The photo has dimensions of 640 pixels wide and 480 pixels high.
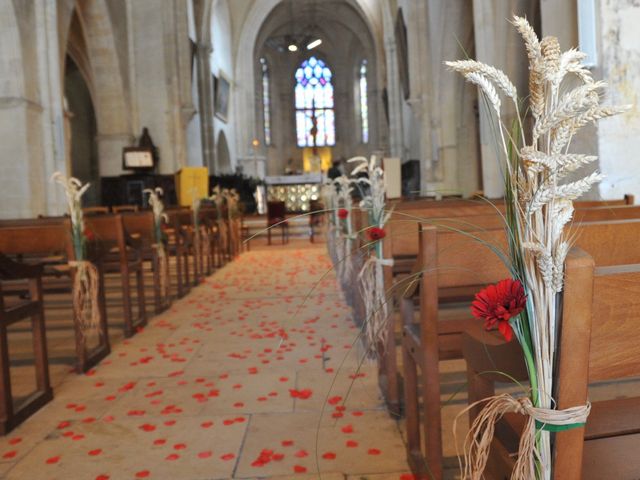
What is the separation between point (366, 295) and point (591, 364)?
196cm

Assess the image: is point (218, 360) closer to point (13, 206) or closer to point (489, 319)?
point (489, 319)

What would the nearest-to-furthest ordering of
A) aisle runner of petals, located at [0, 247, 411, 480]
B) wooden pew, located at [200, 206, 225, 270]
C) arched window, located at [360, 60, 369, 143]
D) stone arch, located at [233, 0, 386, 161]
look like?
aisle runner of petals, located at [0, 247, 411, 480], wooden pew, located at [200, 206, 225, 270], stone arch, located at [233, 0, 386, 161], arched window, located at [360, 60, 369, 143]

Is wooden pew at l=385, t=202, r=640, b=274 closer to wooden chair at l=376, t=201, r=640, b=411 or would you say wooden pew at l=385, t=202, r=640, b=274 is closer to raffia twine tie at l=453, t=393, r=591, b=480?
wooden chair at l=376, t=201, r=640, b=411

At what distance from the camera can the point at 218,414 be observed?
272 cm

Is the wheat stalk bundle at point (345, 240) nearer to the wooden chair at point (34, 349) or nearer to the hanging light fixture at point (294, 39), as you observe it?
the wooden chair at point (34, 349)

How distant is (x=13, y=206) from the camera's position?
8.34 metres

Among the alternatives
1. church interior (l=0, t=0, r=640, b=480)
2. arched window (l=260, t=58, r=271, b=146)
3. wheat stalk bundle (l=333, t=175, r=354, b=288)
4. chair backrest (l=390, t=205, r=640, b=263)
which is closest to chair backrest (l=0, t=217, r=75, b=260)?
church interior (l=0, t=0, r=640, b=480)

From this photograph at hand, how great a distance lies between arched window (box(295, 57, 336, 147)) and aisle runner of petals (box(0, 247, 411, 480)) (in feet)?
84.6

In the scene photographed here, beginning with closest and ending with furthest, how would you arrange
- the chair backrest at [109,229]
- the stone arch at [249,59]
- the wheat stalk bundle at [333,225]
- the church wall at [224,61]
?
the chair backrest at [109,229]
the wheat stalk bundle at [333,225]
the church wall at [224,61]
the stone arch at [249,59]

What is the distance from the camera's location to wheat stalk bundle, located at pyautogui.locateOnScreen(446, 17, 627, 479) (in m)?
0.84

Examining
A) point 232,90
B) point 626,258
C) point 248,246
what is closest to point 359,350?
point 626,258

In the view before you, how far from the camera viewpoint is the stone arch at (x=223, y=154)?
68.6 ft

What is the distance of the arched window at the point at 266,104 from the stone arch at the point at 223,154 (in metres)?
6.59

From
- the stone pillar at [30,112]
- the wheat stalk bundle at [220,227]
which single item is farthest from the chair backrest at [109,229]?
the stone pillar at [30,112]
